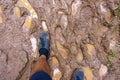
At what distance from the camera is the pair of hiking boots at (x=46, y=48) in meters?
2.72

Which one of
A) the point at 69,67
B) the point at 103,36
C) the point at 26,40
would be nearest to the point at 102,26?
the point at 103,36

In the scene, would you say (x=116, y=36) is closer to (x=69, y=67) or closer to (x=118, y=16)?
(x=118, y=16)

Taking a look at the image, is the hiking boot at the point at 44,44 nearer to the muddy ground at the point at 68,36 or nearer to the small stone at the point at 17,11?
the muddy ground at the point at 68,36

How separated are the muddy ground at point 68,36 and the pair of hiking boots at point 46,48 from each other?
0.05 m

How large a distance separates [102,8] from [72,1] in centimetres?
39

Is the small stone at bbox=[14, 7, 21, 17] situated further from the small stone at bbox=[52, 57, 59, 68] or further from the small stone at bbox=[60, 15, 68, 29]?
the small stone at bbox=[52, 57, 59, 68]

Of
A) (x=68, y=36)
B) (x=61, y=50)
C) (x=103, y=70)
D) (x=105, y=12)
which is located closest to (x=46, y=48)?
(x=61, y=50)

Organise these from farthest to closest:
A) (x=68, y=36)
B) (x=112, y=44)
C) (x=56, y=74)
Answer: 1. (x=112, y=44)
2. (x=68, y=36)
3. (x=56, y=74)

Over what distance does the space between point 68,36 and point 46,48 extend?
31 cm

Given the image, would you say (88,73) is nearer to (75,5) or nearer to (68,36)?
(68,36)

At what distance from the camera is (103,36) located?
296cm

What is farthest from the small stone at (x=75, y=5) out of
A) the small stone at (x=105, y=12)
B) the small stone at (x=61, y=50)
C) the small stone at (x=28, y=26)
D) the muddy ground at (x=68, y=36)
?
the small stone at (x=28, y=26)

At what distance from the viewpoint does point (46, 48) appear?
274 cm

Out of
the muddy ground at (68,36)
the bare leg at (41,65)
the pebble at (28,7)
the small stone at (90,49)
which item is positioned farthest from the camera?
the small stone at (90,49)
